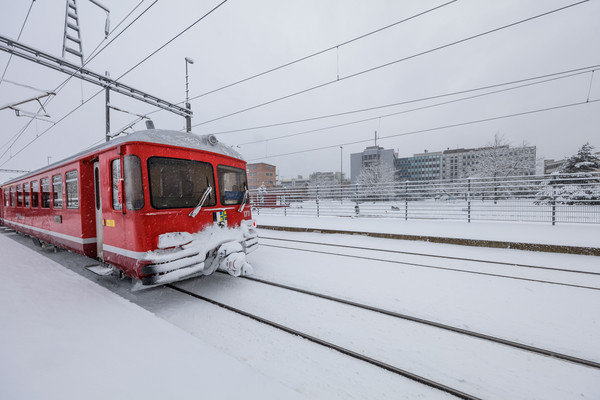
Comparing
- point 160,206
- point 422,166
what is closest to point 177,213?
point 160,206

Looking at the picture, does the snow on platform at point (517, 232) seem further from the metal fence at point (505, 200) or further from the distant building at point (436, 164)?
the distant building at point (436, 164)

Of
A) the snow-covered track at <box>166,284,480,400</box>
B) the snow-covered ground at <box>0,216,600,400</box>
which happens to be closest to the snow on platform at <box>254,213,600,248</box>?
the snow-covered ground at <box>0,216,600,400</box>

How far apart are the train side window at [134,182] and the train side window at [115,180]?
1.27ft

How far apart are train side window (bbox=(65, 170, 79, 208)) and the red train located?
0.02m

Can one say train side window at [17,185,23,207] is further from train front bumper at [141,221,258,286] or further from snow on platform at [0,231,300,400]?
train front bumper at [141,221,258,286]

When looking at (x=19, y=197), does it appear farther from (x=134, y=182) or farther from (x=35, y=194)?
(x=134, y=182)

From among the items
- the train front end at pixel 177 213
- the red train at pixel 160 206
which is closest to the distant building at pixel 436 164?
the red train at pixel 160 206

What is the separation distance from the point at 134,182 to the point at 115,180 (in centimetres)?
77

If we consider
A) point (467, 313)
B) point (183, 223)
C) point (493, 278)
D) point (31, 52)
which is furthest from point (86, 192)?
point (493, 278)

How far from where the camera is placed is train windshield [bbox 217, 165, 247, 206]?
193 inches

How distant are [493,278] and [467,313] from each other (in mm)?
1910

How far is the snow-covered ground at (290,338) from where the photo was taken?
207 centimetres

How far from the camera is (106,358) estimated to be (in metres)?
2.32

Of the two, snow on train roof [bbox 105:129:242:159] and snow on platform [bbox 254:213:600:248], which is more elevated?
snow on train roof [bbox 105:129:242:159]
